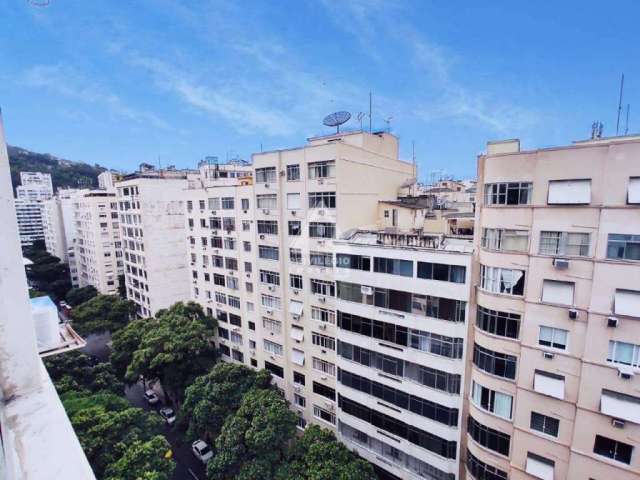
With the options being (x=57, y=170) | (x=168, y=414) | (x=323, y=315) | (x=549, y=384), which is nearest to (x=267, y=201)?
(x=323, y=315)

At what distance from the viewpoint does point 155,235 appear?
1501 inches

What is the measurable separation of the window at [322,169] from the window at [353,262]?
5.00 meters

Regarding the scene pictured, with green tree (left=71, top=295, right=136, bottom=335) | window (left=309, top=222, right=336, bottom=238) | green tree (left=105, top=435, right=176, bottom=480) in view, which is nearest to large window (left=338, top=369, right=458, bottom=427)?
window (left=309, top=222, right=336, bottom=238)

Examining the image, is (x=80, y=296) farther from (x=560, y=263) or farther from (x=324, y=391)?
(x=560, y=263)

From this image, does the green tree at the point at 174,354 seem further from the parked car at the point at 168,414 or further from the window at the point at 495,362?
the window at the point at 495,362

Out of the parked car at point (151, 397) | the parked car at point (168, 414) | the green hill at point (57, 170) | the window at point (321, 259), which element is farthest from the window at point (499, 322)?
the green hill at point (57, 170)

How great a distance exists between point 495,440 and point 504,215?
10.1m

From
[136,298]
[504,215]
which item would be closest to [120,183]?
[136,298]

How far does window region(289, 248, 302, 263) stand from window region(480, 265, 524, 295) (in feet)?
37.8

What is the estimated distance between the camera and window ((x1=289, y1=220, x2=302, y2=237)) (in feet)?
72.6

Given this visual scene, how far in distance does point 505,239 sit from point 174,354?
23938mm

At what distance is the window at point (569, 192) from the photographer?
473 inches

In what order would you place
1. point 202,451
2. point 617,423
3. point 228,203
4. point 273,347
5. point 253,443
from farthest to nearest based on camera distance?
point 228,203 < point 273,347 < point 202,451 < point 253,443 < point 617,423

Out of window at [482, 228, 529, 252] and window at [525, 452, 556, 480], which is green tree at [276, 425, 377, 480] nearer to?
window at [525, 452, 556, 480]
